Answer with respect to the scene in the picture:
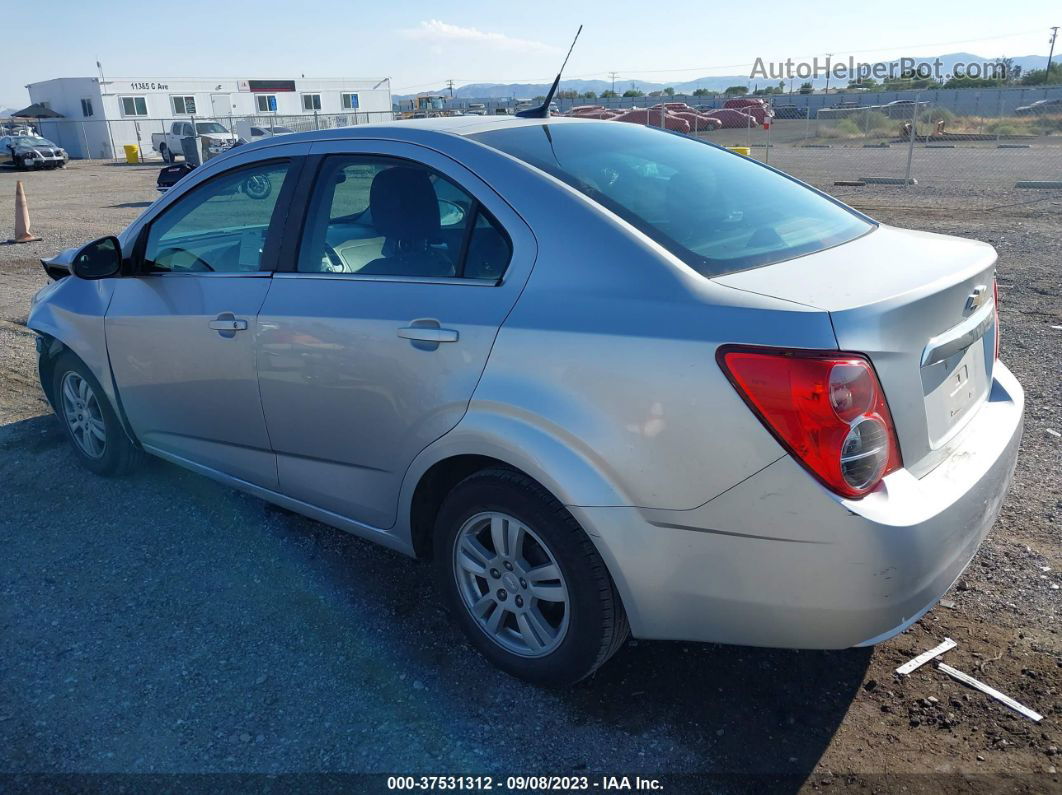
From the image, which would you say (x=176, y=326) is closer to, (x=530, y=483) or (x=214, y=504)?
(x=214, y=504)

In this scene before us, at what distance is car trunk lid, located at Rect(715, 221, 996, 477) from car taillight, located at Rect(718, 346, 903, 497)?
7cm

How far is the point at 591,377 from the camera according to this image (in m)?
2.41

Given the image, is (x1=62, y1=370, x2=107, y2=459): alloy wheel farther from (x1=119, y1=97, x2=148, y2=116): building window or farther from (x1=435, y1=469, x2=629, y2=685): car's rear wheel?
(x1=119, y1=97, x2=148, y2=116): building window

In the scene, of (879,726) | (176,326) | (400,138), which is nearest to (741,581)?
(879,726)

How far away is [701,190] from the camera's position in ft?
10.2

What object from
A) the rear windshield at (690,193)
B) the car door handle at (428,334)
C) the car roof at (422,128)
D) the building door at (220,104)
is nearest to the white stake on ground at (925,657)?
the rear windshield at (690,193)

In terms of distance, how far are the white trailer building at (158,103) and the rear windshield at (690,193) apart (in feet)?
127

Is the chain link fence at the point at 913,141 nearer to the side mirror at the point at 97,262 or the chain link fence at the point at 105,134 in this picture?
the side mirror at the point at 97,262

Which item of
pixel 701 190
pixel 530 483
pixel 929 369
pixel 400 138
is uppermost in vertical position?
pixel 400 138

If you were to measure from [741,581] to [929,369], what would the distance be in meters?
0.82

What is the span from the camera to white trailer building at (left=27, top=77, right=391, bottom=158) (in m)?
47.2

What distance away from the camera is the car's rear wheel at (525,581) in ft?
8.43

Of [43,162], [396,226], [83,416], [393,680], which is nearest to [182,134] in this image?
[43,162]

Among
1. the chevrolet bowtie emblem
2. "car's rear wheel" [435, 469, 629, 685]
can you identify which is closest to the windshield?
"car's rear wheel" [435, 469, 629, 685]
